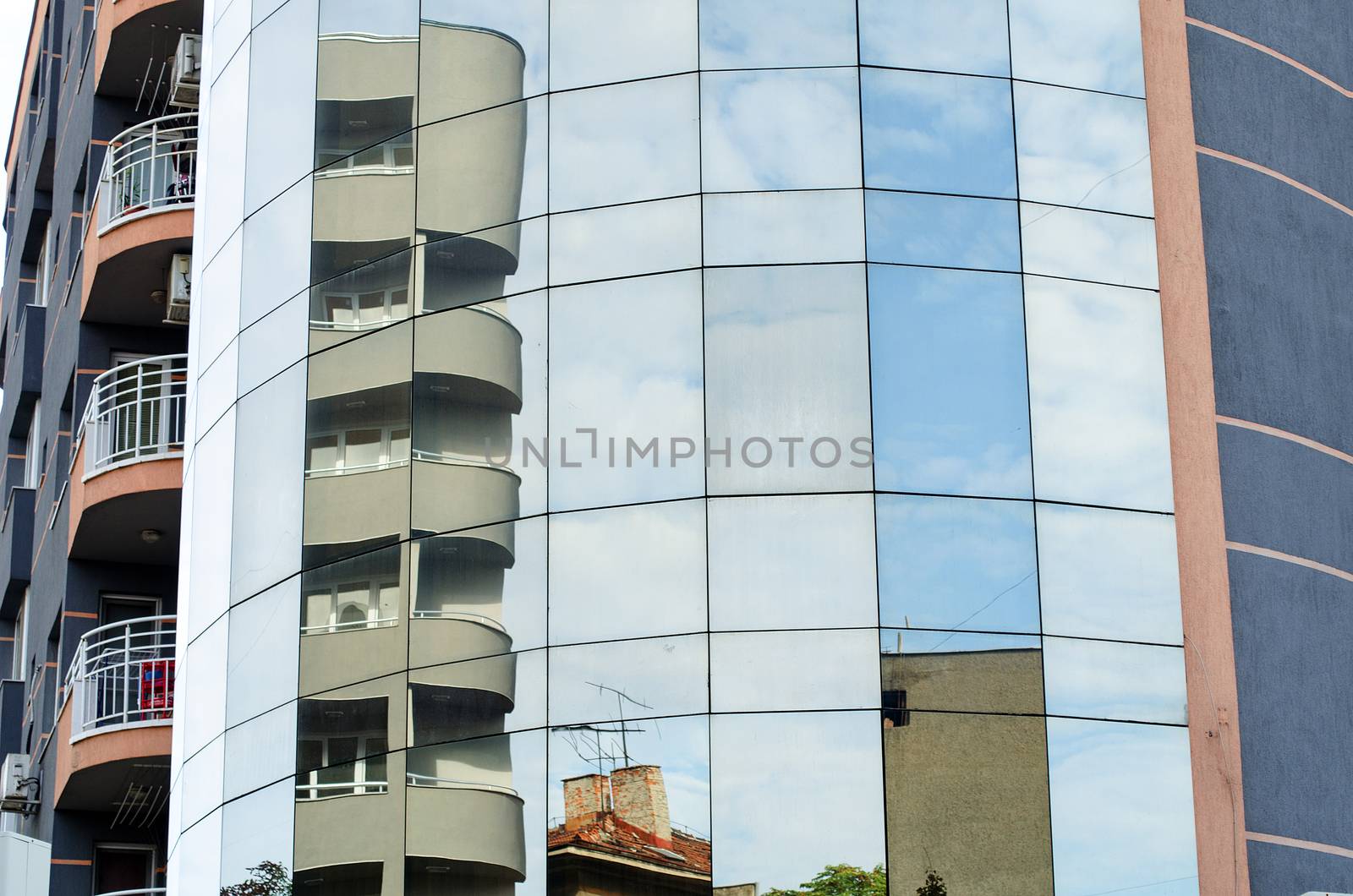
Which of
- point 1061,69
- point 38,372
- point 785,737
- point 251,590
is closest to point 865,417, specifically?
point 785,737

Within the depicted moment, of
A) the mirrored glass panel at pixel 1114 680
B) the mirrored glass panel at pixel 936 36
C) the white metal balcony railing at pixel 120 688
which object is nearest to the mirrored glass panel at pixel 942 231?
the mirrored glass panel at pixel 936 36

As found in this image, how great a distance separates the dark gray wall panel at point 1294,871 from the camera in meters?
Result: 17.8

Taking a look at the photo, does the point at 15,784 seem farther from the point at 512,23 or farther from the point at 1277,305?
the point at 1277,305

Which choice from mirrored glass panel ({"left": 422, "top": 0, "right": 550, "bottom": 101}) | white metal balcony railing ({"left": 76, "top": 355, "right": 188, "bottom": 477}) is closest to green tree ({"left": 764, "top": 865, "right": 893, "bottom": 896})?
mirrored glass panel ({"left": 422, "top": 0, "right": 550, "bottom": 101})

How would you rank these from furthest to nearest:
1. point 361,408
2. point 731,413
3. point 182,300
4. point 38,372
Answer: point 38,372 → point 182,300 → point 361,408 → point 731,413

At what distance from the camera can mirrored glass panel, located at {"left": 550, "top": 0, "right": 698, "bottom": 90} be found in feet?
61.7

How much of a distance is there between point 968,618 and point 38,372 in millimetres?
19429

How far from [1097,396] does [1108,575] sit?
1.73 m

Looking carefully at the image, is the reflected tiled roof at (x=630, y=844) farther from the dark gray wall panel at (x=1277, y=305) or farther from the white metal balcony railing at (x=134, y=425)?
the white metal balcony railing at (x=134, y=425)

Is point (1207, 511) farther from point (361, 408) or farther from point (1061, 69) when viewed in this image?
point (361, 408)

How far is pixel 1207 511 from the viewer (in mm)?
18609

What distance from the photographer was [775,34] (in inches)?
735

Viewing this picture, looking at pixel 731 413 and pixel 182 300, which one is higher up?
pixel 182 300

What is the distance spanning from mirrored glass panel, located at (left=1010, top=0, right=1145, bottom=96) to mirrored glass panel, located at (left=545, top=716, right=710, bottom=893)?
7.47m
